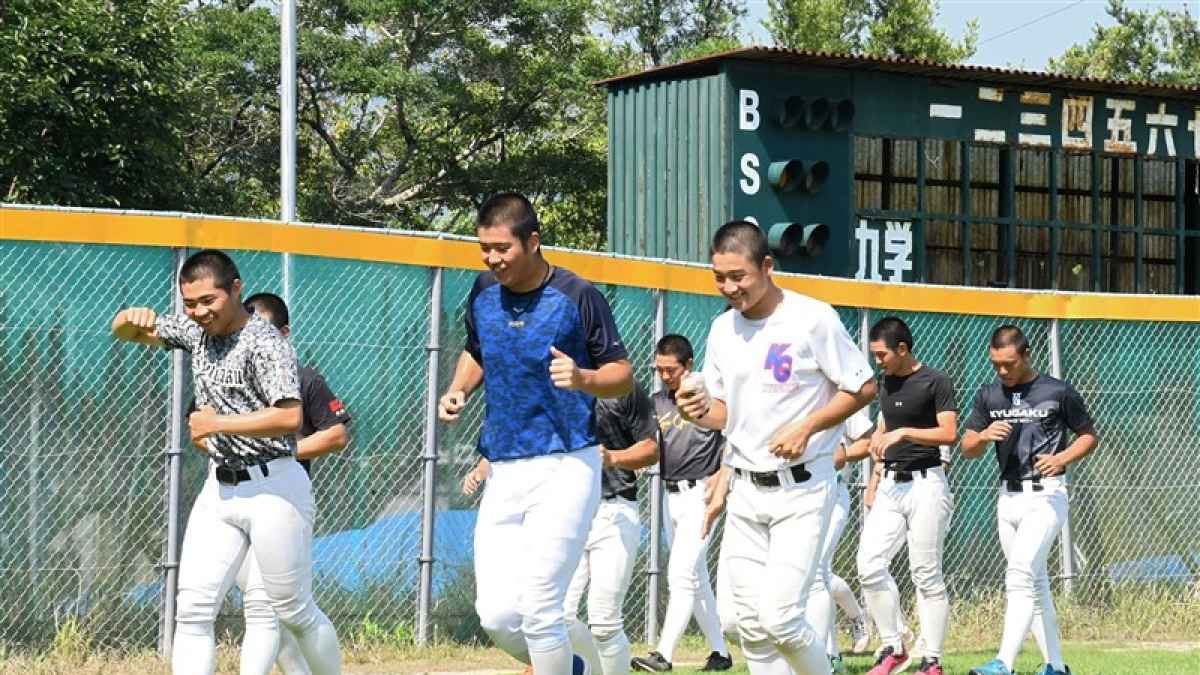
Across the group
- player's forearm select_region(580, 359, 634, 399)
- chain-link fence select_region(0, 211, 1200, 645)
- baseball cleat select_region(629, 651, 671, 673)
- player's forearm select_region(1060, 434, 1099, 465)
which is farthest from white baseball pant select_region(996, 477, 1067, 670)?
player's forearm select_region(580, 359, 634, 399)

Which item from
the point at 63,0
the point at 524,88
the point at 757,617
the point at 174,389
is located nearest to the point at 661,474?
the point at 174,389

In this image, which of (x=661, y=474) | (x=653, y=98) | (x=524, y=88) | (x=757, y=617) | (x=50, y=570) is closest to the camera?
(x=757, y=617)

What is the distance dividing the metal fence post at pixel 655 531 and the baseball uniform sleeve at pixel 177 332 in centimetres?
618

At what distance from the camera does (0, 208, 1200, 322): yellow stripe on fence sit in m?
11.7

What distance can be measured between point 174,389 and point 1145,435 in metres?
8.77

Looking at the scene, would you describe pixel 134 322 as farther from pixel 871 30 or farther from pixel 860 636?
pixel 871 30

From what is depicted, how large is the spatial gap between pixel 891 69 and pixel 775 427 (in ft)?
47.5

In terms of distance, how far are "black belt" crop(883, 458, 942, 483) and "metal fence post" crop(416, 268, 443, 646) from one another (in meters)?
2.96

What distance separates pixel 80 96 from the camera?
26922mm

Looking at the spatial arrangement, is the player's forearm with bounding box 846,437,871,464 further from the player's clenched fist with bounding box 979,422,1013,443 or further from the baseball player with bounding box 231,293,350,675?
the baseball player with bounding box 231,293,350,675

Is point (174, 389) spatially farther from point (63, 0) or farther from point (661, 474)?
point (63, 0)

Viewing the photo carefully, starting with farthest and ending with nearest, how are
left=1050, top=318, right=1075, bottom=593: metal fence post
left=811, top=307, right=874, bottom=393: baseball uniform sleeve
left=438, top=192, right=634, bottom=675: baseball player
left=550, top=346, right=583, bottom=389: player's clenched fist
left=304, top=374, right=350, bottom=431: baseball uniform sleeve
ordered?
left=1050, top=318, right=1075, bottom=593: metal fence post, left=304, top=374, right=350, bottom=431: baseball uniform sleeve, left=811, top=307, right=874, bottom=393: baseball uniform sleeve, left=438, top=192, right=634, bottom=675: baseball player, left=550, top=346, right=583, bottom=389: player's clenched fist

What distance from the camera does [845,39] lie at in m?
50.4

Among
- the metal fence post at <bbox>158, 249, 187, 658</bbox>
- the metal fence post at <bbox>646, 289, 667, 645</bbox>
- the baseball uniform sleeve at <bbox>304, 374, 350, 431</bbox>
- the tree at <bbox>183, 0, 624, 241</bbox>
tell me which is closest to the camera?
the baseball uniform sleeve at <bbox>304, 374, 350, 431</bbox>
